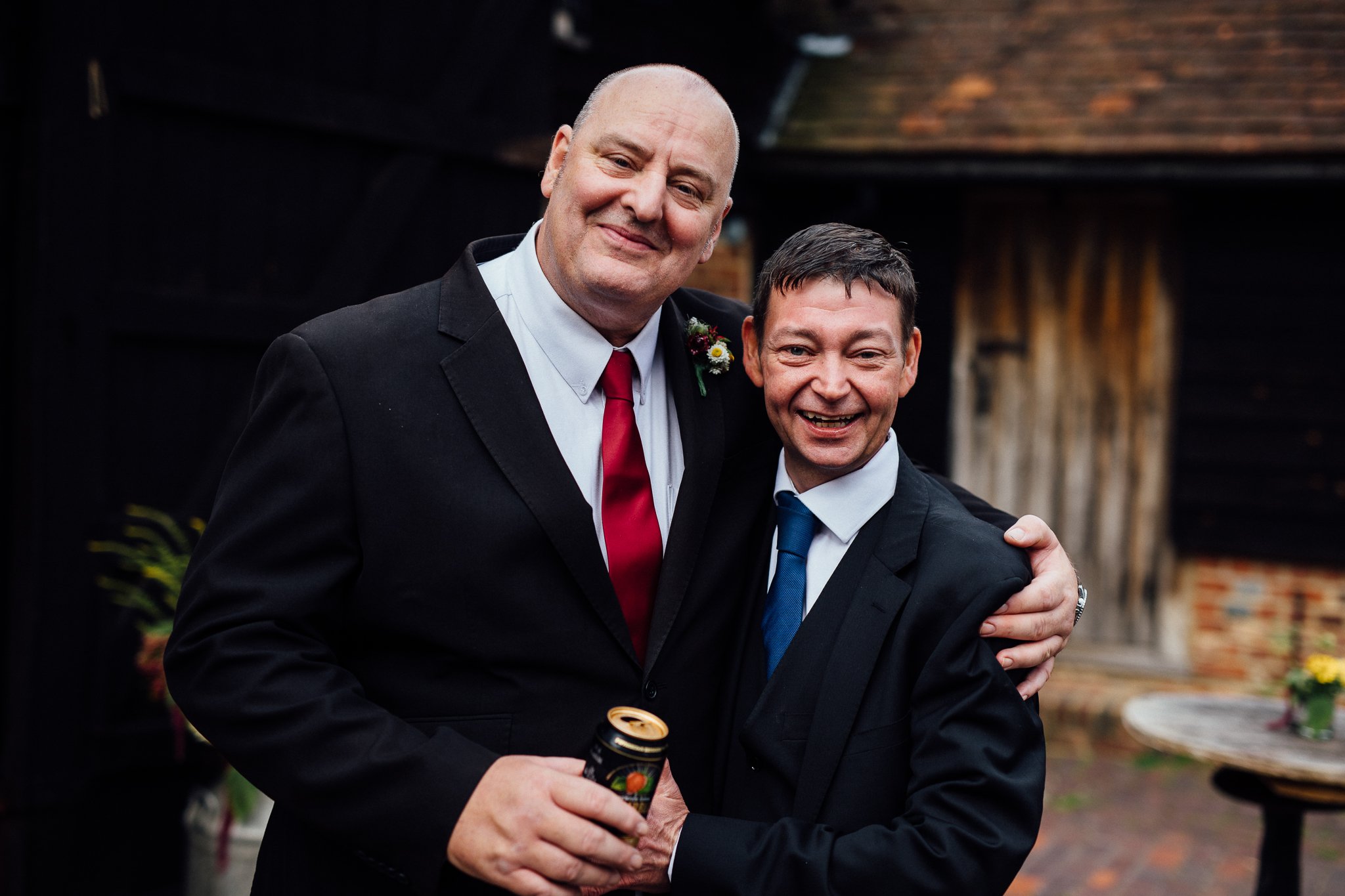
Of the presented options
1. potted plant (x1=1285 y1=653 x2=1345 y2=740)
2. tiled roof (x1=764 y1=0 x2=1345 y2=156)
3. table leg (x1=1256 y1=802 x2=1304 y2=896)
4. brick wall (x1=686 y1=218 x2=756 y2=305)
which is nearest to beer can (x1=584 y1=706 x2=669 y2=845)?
table leg (x1=1256 y1=802 x2=1304 y2=896)

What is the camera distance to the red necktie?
6.29 ft

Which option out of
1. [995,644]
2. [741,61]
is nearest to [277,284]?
[995,644]

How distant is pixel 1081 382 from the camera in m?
7.20

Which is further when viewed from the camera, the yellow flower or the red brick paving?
the red brick paving

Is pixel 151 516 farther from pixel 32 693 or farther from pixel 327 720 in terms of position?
pixel 327 720

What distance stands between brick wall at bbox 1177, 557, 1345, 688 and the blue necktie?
5497 millimetres

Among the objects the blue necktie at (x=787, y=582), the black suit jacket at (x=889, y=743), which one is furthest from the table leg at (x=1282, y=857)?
the blue necktie at (x=787, y=582)

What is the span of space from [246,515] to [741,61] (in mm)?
5963

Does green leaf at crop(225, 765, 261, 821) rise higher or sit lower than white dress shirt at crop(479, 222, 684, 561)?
lower

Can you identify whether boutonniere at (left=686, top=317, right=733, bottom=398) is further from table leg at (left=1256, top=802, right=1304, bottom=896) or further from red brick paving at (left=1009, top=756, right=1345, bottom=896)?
red brick paving at (left=1009, top=756, right=1345, bottom=896)

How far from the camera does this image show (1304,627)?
21.9 ft

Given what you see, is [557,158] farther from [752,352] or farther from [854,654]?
[854,654]

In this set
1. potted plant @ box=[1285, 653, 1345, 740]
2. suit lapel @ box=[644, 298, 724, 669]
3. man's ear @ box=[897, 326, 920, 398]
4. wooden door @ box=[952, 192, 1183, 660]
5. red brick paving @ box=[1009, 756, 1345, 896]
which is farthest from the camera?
wooden door @ box=[952, 192, 1183, 660]

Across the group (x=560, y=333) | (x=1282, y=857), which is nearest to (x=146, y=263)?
(x=560, y=333)
